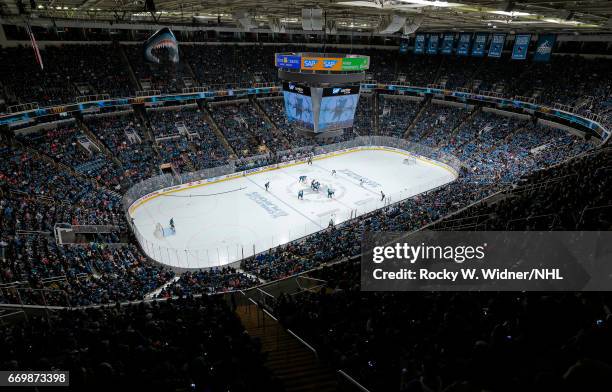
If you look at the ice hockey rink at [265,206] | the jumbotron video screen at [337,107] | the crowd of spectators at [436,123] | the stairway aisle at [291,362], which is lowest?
the ice hockey rink at [265,206]

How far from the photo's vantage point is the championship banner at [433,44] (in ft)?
140

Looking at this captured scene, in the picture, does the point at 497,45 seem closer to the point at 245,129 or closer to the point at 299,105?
Result: the point at 299,105

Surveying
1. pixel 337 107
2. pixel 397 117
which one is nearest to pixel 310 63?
pixel 337 107

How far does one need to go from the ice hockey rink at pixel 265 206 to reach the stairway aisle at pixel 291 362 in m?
13.3

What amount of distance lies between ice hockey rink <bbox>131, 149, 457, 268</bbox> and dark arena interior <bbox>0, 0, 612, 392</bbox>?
23 centimetres

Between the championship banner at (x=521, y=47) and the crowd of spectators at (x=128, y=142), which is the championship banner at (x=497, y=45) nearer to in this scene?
the championship banner at (x=521, y=47)

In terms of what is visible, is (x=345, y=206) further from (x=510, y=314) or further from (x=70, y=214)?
(x=510, y=314)

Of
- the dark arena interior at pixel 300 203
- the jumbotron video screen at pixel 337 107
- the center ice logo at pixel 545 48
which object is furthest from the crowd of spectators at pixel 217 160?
the jumbotron video screen at pixel 337 107

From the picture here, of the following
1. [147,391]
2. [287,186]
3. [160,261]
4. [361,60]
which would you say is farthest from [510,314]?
[287,186]

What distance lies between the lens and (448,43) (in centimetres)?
4066

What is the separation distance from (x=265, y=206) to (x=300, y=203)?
110 inches

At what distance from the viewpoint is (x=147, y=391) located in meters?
4.75

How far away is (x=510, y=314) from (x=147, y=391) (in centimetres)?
552

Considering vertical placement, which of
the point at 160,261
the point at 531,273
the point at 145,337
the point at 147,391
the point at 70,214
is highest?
the point at 147,391
